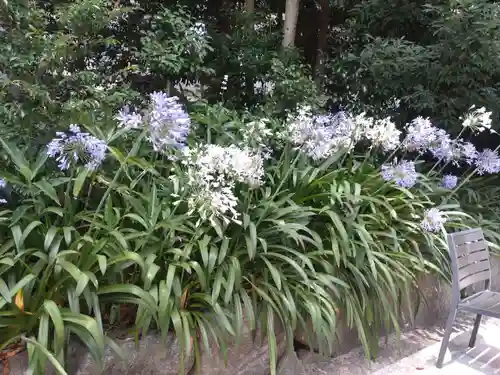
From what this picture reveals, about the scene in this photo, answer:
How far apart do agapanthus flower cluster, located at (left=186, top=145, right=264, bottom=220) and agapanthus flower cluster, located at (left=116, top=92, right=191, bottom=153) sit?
0.53ft

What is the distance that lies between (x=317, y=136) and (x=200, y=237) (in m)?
0.98

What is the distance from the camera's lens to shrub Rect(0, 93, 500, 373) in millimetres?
2211

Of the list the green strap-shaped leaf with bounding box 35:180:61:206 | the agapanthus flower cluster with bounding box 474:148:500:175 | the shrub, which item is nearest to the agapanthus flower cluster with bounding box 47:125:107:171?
the shrub

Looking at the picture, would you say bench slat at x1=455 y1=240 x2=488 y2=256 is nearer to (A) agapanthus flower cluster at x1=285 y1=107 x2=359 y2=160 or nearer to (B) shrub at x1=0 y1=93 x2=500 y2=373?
(B) shrub at x1=0 y1=93 x2=500 y2=373

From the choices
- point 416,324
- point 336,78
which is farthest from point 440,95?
point 416,324

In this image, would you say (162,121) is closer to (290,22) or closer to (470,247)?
(470,247)

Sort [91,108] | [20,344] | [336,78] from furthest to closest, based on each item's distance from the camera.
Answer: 1. [336,78]
2. [91,108]
3. [20,344]

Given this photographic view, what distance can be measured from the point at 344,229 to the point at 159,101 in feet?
4.18

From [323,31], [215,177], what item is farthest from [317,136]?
[323,31]

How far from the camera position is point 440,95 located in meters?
4.38

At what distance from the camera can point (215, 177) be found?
7.97 ft

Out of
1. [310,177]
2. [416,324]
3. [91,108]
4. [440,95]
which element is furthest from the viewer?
[440,95]

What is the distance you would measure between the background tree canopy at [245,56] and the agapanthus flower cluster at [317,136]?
2.35 ft

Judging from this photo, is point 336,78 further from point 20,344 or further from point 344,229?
point 20,344
